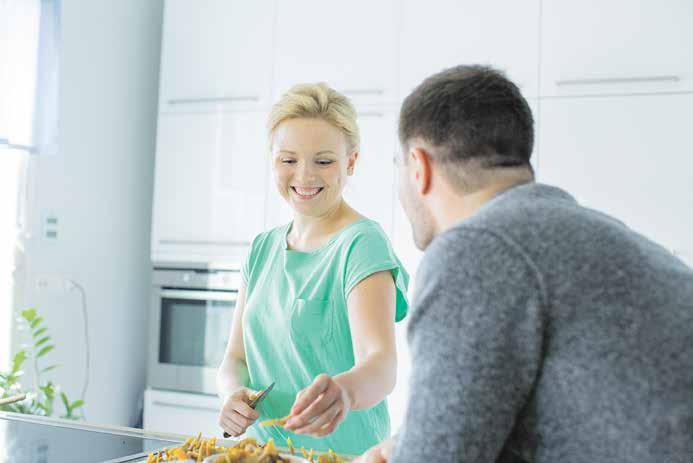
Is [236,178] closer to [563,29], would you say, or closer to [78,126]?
[78,126]

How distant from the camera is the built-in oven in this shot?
9.80ft

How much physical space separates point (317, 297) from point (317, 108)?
0.37 m

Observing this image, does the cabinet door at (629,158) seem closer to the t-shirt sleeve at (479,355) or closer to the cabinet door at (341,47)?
the cabinet door at (341,47)

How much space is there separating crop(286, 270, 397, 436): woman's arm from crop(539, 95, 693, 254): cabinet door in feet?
4.90

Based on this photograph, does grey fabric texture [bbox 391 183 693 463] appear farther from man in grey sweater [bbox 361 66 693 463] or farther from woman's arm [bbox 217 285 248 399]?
woman's arm [bbox 217 285 248 399]

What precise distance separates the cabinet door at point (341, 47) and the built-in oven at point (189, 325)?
0.87 m

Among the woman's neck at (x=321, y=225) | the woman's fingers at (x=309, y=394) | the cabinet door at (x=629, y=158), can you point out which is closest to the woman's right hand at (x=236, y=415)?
the woman's fingers at (x=309, y=394)

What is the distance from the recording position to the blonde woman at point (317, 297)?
1.26m

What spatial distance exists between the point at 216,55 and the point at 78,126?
25.4 inches

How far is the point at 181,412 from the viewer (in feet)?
9.83

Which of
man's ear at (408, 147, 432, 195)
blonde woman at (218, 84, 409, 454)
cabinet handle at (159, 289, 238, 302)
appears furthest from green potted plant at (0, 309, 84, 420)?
man's ear at (408, 147, 432, 195)

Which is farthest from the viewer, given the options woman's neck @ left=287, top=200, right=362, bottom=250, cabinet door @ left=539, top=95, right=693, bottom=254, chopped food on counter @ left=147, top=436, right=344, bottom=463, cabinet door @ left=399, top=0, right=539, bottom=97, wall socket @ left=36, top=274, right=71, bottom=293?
wall socket @ left=36, top=274, right=71, bottom=293

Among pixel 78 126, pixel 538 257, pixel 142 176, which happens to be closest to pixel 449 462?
pixel 538 257

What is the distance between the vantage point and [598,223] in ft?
2.23
